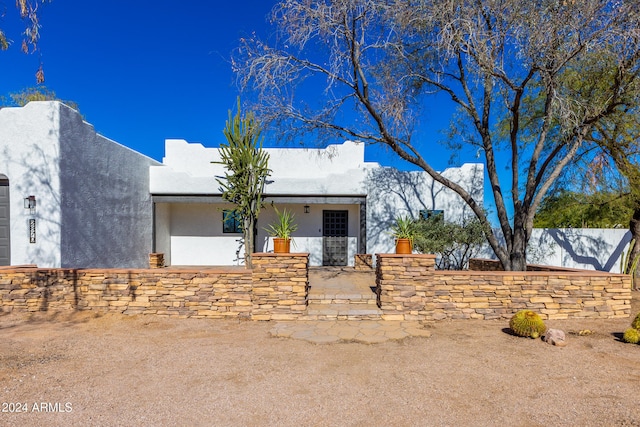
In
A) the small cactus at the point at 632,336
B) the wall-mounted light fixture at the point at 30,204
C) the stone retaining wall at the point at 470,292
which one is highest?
the wall-mounted light fixture at the point at 30,204

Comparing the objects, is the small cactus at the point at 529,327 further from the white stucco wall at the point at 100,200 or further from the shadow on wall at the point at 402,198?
the white stucco wall at the point at 100,200

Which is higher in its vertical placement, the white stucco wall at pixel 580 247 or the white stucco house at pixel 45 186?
the white stucco house at pixel 45 186

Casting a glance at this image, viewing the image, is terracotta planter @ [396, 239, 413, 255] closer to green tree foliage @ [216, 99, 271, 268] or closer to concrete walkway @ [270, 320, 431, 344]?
concrete walkway @ [270, 320, 431, 344]

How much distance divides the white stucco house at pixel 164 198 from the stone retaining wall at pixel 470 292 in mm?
5331

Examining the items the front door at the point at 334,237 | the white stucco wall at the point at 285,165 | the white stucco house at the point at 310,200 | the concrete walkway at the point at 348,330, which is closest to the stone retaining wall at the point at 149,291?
the concrete walkway at the point at 348,330

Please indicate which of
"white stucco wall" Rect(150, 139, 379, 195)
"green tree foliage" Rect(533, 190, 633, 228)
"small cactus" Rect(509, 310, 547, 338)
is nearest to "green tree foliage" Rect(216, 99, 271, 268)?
"white stucco wall" Rect(150, 139, 379, 195)

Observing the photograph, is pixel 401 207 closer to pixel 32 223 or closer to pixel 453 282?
pixel 453 282

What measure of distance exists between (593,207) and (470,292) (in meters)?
8.83

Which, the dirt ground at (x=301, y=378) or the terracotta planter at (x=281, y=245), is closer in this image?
the dirt ground at (x=301, y=378)

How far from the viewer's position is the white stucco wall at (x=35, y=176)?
7.90 m

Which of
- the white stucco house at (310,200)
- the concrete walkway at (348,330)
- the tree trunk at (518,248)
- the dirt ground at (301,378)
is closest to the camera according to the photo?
the dirt ground at (301,378)

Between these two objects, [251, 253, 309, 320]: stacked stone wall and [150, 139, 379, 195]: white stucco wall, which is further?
[150, 139, 379, 195]: white stucco wall

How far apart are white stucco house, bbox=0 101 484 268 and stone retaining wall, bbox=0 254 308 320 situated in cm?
158

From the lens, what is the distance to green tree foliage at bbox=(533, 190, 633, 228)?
11336 mm
